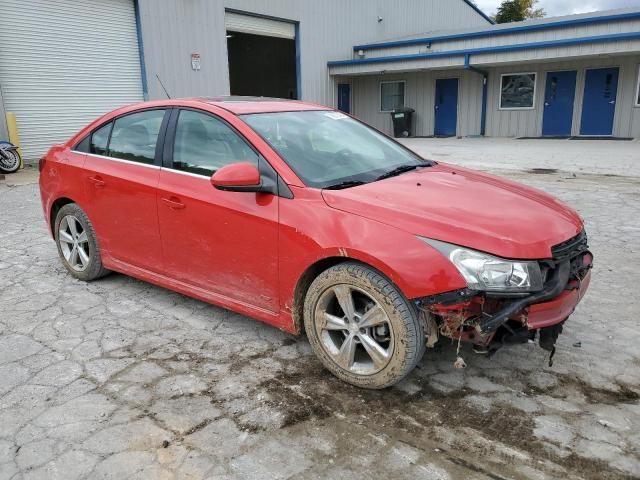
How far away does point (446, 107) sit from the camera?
891 inches

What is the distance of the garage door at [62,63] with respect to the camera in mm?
13203

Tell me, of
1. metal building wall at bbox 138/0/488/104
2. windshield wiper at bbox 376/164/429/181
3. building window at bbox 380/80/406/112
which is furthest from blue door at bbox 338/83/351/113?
windshield wiper at bbox 376/164/429/181

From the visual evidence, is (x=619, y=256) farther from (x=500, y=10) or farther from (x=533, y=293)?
(x=500, y=10)

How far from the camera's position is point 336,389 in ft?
10.1

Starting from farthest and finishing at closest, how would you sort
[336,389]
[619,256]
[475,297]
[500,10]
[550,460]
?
[500,10]
[619,256]
[336,389]
[475,297]
[550,460]

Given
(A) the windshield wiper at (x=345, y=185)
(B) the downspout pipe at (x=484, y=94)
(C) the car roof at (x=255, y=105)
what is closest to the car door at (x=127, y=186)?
(C) the car roof at (x=255, y=105)

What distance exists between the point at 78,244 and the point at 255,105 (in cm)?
217

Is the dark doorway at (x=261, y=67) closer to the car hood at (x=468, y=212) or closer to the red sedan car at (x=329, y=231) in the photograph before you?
the red sedan car at (x=329, y=231)

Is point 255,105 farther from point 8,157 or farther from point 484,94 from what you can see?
point 484,94

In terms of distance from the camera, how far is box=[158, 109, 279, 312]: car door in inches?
129

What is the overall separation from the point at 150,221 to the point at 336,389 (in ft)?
6.23

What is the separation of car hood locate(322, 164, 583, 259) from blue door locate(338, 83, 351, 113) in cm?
2184

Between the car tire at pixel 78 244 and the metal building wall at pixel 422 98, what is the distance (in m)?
19.7

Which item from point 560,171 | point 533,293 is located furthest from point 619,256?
point 560,171
